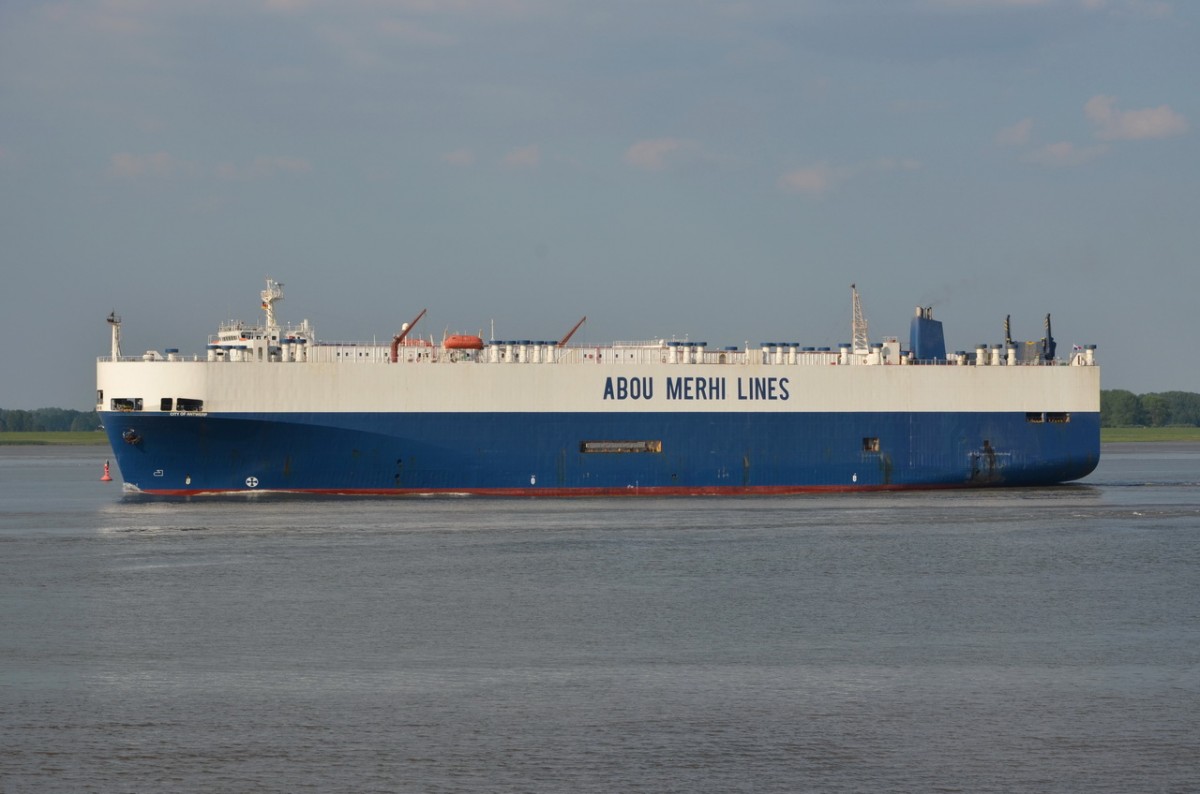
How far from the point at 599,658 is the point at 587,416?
26.6 metres

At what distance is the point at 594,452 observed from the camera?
45.9 metres

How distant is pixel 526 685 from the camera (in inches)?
691

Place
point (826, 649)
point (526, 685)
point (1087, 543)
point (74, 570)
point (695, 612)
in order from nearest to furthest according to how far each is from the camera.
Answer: point (526, 685), point (826, 649), point (695, 612), point (74, 570), point (1087, 543)

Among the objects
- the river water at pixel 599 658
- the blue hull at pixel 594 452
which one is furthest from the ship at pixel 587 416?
the river water at pixel 599 658

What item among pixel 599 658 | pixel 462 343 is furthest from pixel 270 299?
pixel 599 658

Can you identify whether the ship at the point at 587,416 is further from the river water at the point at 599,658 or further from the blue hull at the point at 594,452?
the river water at the point at 599,658

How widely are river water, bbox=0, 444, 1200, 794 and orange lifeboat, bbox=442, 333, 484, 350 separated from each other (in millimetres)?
10126

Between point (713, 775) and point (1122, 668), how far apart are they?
780 cm

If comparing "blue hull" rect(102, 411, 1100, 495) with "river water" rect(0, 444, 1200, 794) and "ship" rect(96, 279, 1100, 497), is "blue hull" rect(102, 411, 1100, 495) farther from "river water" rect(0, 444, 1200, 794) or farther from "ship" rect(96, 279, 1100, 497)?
"river water" rect(0, 444, 1200, 794)

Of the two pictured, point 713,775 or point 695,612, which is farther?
point 695,612

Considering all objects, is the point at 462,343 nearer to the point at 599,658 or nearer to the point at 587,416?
the point at 587,416

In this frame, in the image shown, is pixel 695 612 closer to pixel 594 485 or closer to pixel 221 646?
pixel 221 646

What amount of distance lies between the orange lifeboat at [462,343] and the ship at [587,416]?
75 mm

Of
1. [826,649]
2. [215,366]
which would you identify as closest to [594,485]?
[215,366]
